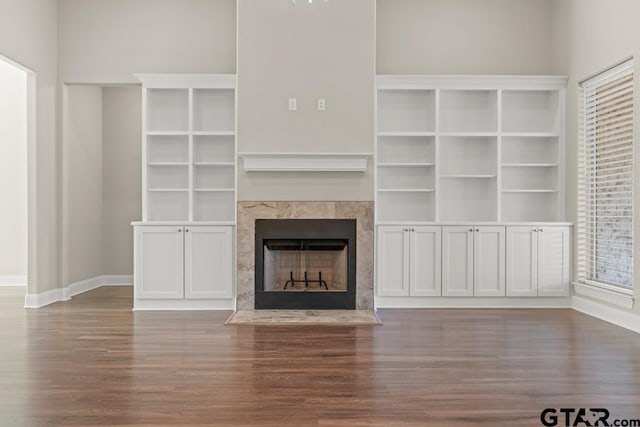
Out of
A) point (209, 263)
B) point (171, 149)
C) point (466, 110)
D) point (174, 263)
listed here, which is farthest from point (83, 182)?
point (466, 110)

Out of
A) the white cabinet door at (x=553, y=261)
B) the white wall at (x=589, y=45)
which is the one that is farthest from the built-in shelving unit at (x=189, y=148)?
the white wall at (x=589, y=45)

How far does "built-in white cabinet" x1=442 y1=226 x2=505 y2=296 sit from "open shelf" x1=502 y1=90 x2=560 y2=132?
50.8 inches

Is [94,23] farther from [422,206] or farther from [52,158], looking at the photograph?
[422,206]

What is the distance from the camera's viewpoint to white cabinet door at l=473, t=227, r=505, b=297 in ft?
18.8

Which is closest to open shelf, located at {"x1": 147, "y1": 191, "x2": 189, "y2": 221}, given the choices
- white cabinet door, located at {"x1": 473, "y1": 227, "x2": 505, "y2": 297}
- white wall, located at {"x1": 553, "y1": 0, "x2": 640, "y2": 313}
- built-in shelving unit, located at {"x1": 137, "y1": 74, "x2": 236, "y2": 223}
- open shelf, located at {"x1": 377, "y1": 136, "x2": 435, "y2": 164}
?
built-in shelving unit, located at {"x1": 137, "y1": 74, "x2": 236, "y2": 223}

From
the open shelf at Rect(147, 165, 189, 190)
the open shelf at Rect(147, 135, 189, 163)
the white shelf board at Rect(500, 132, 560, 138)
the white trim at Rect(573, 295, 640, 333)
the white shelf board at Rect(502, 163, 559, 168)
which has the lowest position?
the white trim at Rect(573, 295, 640, 333)

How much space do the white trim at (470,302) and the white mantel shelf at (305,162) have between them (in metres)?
1.50

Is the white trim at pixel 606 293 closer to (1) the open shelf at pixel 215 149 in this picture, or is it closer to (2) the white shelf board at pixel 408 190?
(2) the white shelf board at pixel 408 190

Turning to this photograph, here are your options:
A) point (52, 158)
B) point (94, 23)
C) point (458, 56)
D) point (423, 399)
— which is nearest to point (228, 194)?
point (52, 158)

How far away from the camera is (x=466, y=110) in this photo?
20.1 ft

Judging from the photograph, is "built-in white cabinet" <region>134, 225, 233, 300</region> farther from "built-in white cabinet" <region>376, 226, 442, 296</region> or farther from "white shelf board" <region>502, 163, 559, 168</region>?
"white shelf board" <region>502, 163, 559, 168</region>

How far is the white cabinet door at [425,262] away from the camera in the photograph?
5730 millimetres

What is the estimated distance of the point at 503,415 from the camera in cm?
268

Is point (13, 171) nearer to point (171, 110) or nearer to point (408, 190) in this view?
point (171, 110)
